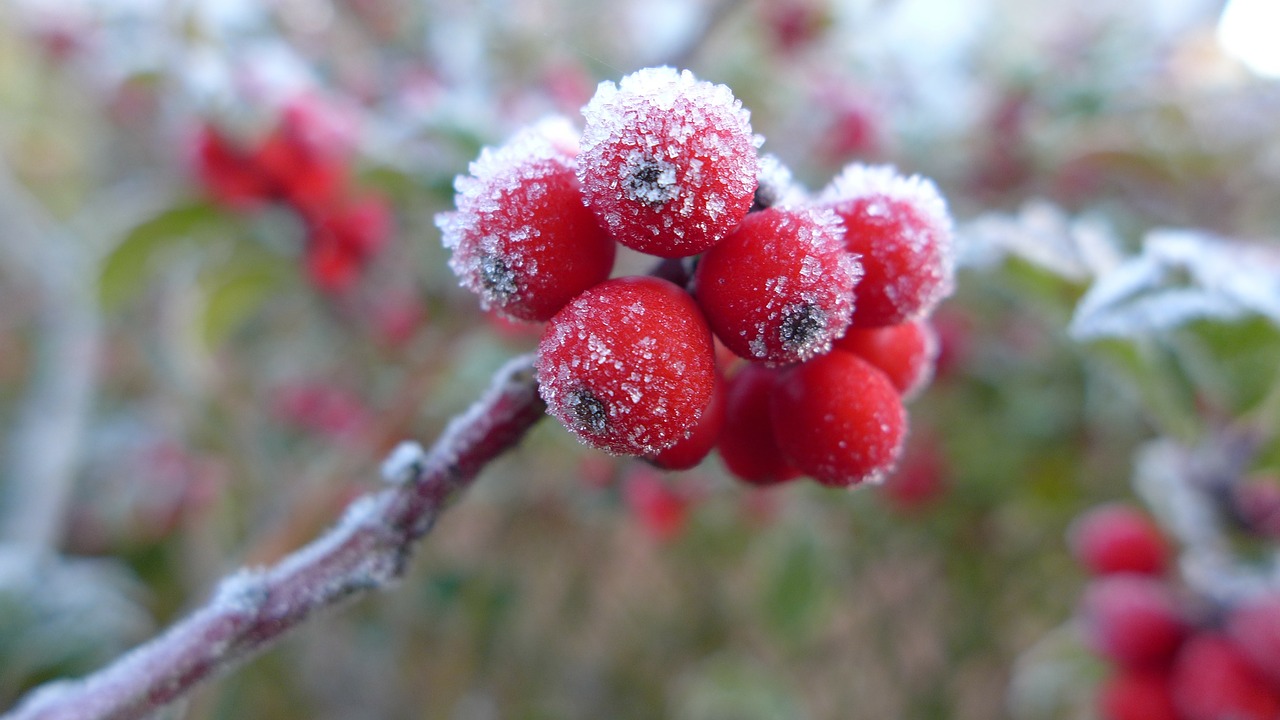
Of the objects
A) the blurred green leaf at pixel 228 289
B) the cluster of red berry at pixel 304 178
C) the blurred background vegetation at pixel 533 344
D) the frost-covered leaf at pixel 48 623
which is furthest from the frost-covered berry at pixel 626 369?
the blurred green leaf at pixel 228 289

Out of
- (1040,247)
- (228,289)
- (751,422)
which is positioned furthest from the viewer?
(228,289)

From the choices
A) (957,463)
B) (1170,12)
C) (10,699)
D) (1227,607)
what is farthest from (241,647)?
(1170,12)

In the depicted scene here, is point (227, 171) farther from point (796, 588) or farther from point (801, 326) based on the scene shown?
point (796, 588)

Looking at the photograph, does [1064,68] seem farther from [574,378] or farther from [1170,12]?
[574,378]

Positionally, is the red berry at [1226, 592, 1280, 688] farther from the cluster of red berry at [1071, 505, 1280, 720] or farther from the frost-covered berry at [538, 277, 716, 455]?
the frost-covered berry at [538, 277, 716, 455]

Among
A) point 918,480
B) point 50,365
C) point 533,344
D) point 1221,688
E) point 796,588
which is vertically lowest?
point 1221,688

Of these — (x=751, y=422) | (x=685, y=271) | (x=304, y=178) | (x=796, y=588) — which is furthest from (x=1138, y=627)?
(x=304, y=178)
